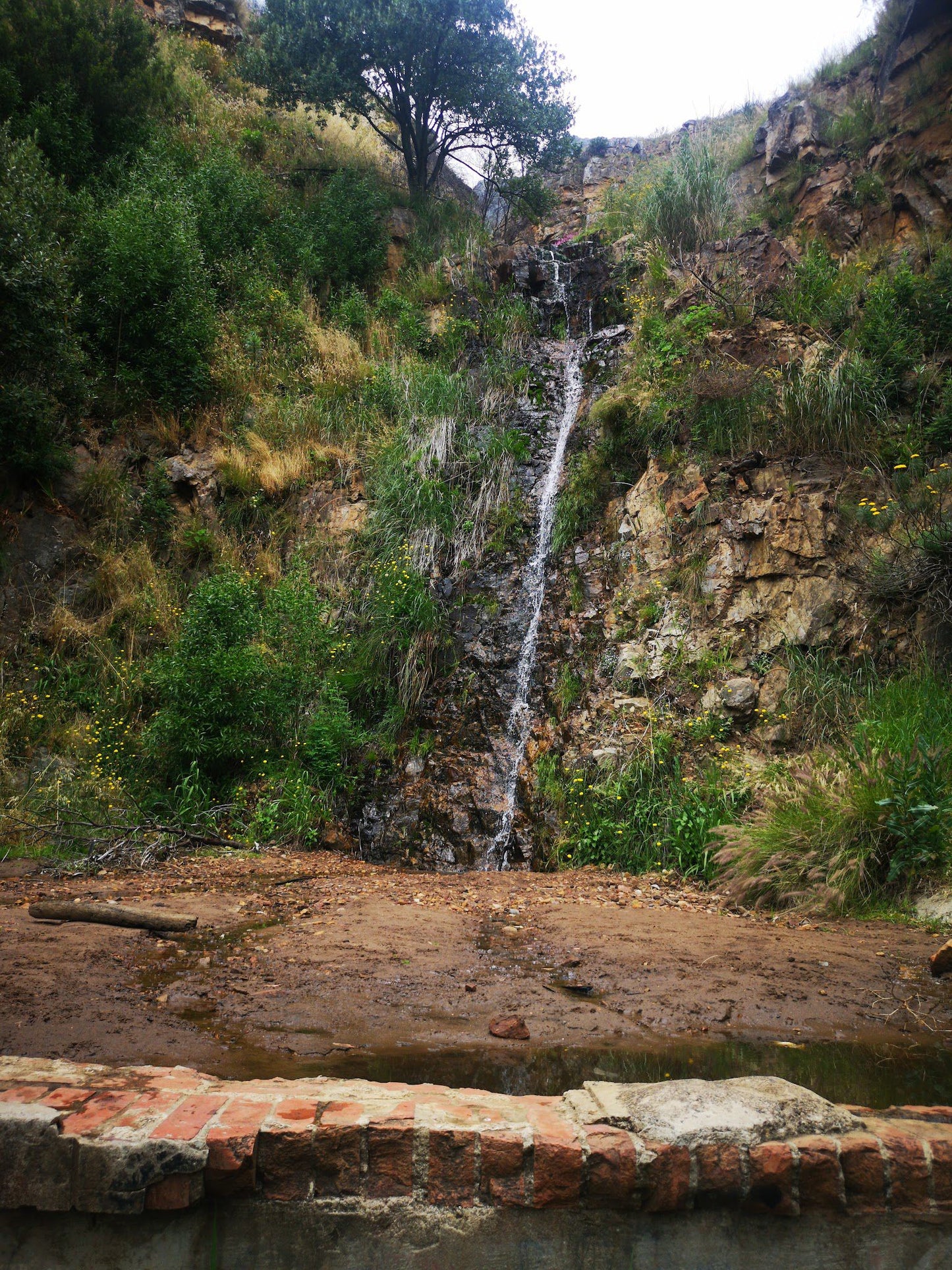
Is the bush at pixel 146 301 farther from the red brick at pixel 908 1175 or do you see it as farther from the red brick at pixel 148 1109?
the red brick at pixel 908 1175

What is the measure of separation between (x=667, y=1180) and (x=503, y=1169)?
0.36 m

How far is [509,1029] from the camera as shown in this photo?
9.48 ft

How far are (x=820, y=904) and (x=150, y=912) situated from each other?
12.1 ft

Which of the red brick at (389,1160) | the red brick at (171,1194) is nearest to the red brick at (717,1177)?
the red brick at (389,1160)

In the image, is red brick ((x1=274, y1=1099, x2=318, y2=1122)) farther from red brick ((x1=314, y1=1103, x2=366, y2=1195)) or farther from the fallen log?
the fallen log

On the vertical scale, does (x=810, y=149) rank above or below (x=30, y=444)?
above

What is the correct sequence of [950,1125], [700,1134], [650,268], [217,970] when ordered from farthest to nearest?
[650,268], [217,970], [950,1125], [700,1134]

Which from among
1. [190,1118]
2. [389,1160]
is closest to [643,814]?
[389,1160]

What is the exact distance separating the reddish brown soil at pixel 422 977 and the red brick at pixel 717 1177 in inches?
48.2

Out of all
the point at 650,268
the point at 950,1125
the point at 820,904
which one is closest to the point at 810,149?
the point at 650,268

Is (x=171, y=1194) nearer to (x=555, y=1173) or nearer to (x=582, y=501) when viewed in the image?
(x=555, y=1173)

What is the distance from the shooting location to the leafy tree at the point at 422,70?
13320 mm

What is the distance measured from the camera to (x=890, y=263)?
7.98 m

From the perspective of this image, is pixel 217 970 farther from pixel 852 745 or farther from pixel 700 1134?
pixel 852 745
